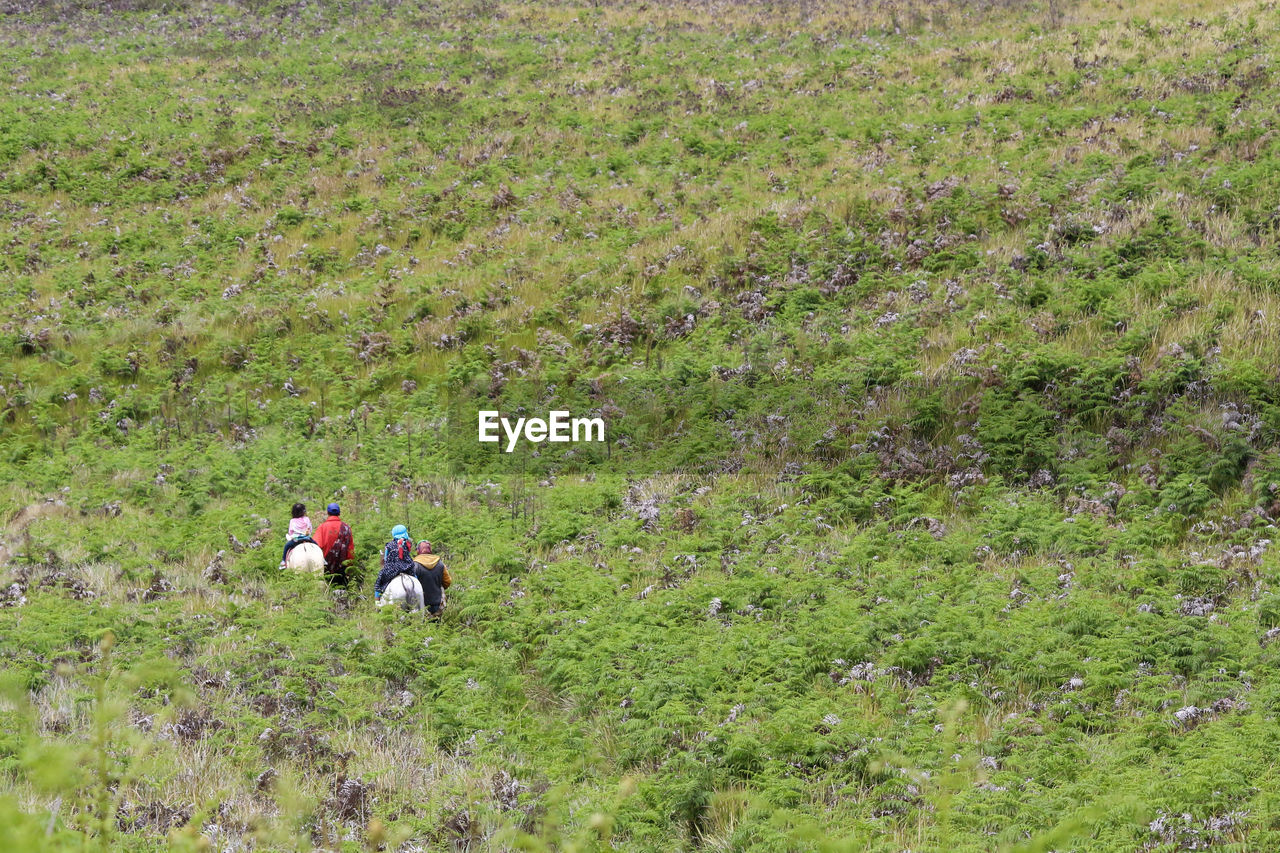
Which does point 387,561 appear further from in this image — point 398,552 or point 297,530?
point 297,530

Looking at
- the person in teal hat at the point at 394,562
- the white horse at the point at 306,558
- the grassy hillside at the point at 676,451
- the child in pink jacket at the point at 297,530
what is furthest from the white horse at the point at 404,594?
the child in pink jacket at the point at 297,530

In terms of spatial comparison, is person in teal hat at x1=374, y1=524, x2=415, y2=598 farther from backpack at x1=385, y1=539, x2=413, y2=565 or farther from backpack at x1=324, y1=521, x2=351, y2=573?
backpack at x1=324, y1=521, x2=351, y2=573

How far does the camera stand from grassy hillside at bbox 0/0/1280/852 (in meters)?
7.14

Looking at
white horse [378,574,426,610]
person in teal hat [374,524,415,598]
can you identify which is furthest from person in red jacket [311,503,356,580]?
white horse [378,574,426,610]

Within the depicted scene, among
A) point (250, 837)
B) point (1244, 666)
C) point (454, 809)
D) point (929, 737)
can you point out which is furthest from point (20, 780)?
point (1244, 666)

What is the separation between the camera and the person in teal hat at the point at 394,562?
11.1 m

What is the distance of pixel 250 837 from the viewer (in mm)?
6344

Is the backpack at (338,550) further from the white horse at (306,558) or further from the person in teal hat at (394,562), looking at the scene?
the person in teal hat at (394,562)

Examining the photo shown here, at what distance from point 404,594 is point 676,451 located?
16.2 feet

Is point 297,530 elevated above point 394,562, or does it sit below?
below

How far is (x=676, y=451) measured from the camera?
1429 centimetres

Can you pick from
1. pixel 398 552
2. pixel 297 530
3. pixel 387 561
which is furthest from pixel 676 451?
pixel 297 530

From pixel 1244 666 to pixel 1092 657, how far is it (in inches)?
45.2

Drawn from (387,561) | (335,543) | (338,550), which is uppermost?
(387,561)
